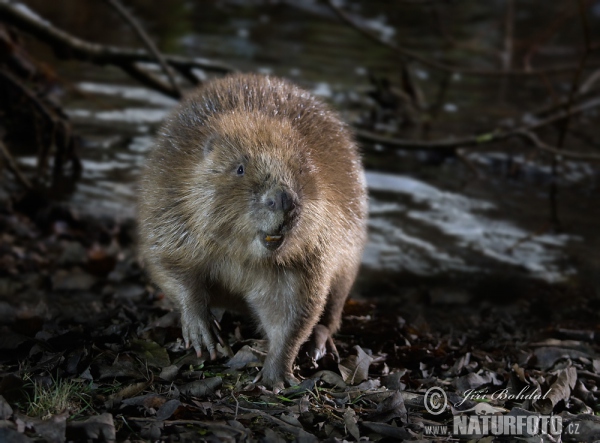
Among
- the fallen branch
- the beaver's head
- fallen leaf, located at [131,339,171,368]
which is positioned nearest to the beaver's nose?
the beaver's head

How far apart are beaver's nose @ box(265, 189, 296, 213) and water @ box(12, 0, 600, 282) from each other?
11.0ft

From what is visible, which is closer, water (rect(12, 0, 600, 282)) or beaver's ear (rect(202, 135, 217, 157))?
beaver's ear (rect(202, 135, 217, 157))

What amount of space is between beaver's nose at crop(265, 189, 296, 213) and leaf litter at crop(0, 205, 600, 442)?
33.8 inches

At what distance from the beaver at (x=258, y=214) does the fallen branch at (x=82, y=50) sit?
3.25m

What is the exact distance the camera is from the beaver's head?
3361 mm

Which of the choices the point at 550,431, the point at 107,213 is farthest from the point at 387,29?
the point at 550,431

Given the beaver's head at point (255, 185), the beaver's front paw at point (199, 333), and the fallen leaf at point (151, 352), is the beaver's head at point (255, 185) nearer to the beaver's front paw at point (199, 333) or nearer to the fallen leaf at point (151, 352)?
the beaver's front paw at point (199, 333)

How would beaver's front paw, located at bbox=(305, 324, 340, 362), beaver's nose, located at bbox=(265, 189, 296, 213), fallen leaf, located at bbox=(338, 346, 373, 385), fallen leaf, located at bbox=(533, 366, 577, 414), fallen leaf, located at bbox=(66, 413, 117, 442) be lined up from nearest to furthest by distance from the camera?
fallen leaf, located at bbox=(66, 413, 117, 442), beaver's nose, located at bbox=(265, 189, 296, 213), fallen leaf, located at bbox=(533, 366, 577, 414), fallen leaf, located at bbox=(338, 346, 373, 385), beaver's front paw, located at bbox=(305, 324, 340, 362)

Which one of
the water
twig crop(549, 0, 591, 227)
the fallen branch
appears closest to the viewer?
the water

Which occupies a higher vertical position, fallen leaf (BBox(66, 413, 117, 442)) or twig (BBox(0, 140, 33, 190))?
fallen leaf (BBox(66, 413, 117, 442))

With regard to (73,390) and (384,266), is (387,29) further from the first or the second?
(73,390)

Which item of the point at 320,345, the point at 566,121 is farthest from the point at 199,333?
the point at 566,121

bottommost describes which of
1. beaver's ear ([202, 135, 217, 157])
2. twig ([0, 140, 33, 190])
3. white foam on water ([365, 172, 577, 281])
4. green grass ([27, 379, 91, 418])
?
white foam on water ([365, 172, 577, 281])

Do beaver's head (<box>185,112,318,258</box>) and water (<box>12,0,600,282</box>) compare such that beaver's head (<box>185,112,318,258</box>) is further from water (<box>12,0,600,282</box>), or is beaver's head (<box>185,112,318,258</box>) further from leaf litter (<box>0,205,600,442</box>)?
water (<box>12,0,600,282</box>)
